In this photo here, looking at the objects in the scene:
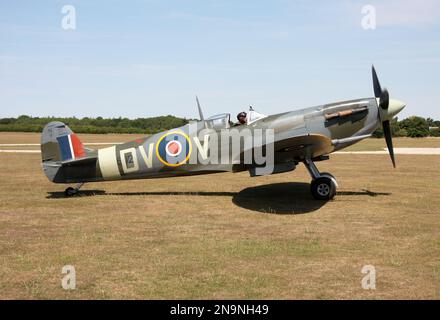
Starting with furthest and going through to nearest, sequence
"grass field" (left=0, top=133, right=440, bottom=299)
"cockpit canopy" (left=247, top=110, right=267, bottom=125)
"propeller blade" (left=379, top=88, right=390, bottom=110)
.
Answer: "cockpit canopy" (left=247, top=110, right=267, bottom=125) < "propeller blade" (left=379, top=88, right=390, bottom=110) < "grass field" (left=0, top=133, right=440, bottom=299)

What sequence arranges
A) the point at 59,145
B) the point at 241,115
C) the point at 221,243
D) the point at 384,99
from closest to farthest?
1. the point at 221,243
2. the point at 384,99
3. the point at 241,115
4. the point at 59,145

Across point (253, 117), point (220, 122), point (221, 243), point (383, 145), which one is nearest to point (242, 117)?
point (253, 117)

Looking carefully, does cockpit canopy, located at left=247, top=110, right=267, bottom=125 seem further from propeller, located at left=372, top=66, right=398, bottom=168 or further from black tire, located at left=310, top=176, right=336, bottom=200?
propeller, located at left=372, top=66, right=398, bottom=168

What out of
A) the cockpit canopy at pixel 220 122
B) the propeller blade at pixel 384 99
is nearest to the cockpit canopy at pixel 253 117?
the cockpit canopy at pixel 220 122

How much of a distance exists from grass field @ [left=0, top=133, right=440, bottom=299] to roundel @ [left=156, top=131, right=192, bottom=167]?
3.53ft

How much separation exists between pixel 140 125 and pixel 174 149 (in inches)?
3213

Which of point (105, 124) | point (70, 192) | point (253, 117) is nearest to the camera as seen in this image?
point (253, 117)

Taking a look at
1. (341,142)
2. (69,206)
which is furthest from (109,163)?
(341,142)

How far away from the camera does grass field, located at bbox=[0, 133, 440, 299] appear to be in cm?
494

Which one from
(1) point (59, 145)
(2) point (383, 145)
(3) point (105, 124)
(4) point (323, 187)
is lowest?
(2) point (383, 145)

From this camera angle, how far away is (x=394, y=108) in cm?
1030

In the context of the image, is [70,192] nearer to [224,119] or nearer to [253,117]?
[224,119]

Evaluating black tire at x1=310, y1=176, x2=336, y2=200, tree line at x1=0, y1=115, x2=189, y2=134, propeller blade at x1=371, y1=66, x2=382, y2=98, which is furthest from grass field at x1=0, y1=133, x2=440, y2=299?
tree line at x1=0, y1=115, x2=189, y2=134

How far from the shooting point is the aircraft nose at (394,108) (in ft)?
33.8
